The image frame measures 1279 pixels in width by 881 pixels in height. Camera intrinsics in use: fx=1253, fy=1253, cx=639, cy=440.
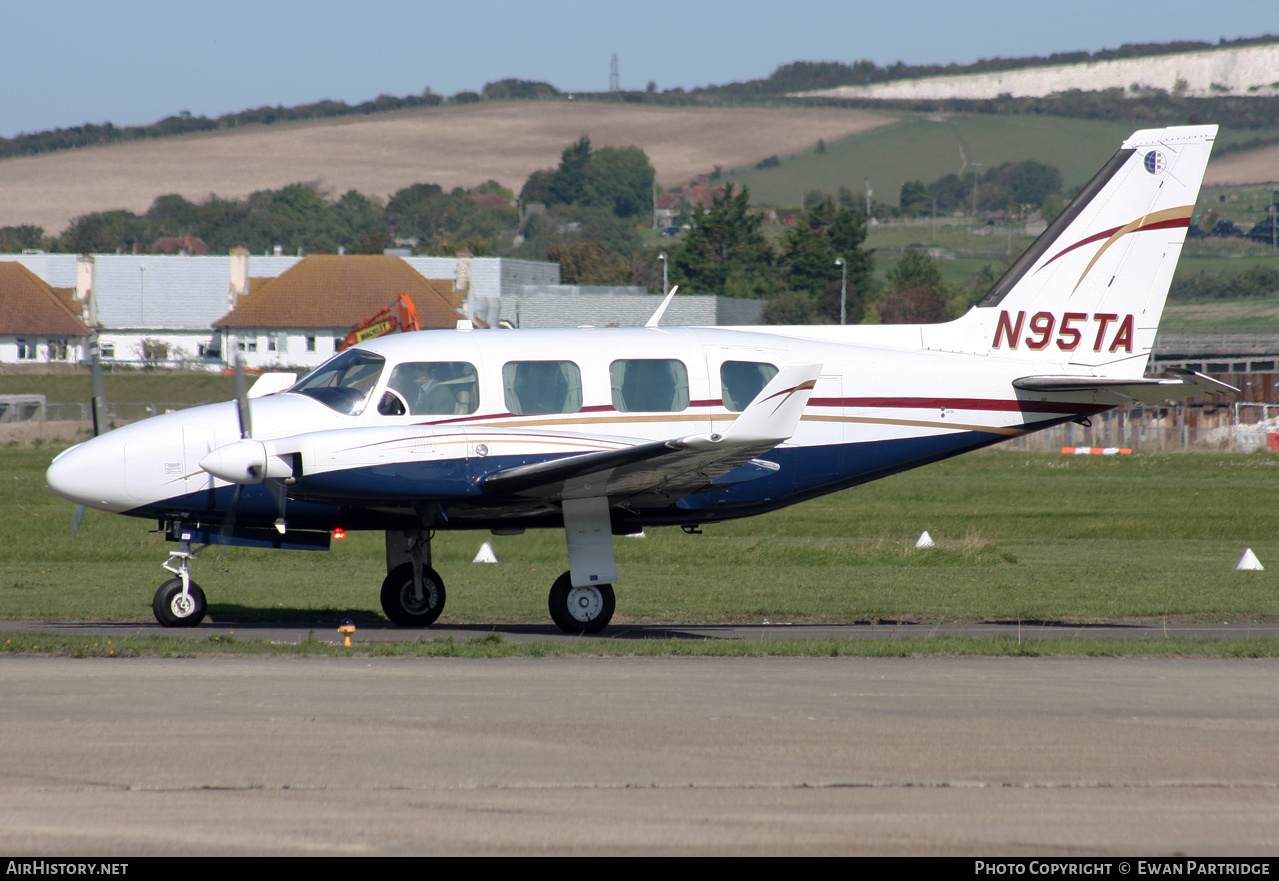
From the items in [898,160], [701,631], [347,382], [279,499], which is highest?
[898,160]

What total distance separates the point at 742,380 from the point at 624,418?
1.49 m

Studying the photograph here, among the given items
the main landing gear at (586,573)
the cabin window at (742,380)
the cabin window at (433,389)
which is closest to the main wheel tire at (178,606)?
the cabin window at (433,389)

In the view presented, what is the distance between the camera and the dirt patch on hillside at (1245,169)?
498 ft

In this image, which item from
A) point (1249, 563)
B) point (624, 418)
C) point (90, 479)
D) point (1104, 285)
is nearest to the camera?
point (90, 479)

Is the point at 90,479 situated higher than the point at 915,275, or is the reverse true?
the point at 915,275

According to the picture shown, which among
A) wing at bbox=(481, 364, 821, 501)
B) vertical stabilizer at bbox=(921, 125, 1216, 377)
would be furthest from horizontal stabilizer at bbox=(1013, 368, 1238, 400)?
wing at bbox=(481, 364, 821, 501)

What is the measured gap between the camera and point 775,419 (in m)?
12.2

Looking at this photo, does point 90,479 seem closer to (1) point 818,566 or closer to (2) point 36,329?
(1) point 818,566

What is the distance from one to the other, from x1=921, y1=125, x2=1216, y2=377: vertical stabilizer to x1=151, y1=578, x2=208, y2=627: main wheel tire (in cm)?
926

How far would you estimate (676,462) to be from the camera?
12766mm

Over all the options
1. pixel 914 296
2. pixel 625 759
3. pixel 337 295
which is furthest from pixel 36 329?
pixel 625 759

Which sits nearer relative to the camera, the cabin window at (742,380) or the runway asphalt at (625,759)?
the runway asphalt at (625,759)

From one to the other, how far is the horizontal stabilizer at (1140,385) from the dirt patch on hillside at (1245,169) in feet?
500

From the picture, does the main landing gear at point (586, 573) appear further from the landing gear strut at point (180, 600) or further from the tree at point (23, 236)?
the tree at point (23, 236)
